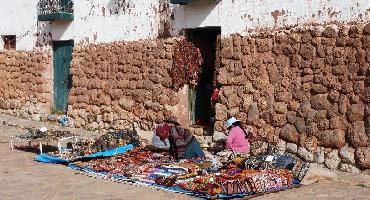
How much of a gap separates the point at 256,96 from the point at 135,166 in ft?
9.04

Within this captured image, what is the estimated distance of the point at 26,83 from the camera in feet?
56.7

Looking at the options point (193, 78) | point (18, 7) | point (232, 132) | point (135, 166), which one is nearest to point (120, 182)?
point (135, 166)

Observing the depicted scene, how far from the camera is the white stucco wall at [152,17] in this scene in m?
9.73

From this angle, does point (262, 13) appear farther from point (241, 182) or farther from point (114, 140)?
point (241, 182)

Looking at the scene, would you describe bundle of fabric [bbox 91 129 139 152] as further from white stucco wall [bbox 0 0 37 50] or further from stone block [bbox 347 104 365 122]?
white stucco wall [bbox 0 0 37 50]

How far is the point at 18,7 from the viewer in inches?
685

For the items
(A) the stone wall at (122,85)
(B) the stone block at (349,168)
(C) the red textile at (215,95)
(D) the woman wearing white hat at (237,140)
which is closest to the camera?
(B) the stone block at (349,168)

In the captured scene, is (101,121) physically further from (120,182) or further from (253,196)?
(253,196)

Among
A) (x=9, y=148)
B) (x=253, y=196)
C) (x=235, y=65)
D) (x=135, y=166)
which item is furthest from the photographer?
(x=9, y=148)

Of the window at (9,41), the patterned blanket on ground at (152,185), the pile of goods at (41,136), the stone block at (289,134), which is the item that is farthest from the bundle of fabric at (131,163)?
the window at (9,41)

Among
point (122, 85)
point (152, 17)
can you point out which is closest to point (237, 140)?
point (152, 17)

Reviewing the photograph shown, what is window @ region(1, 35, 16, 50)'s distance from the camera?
18188mm

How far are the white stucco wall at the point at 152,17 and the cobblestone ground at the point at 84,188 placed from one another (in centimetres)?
275

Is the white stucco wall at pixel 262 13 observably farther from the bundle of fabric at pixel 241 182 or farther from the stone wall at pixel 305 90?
the bundle of fabric at pixel 241 182
